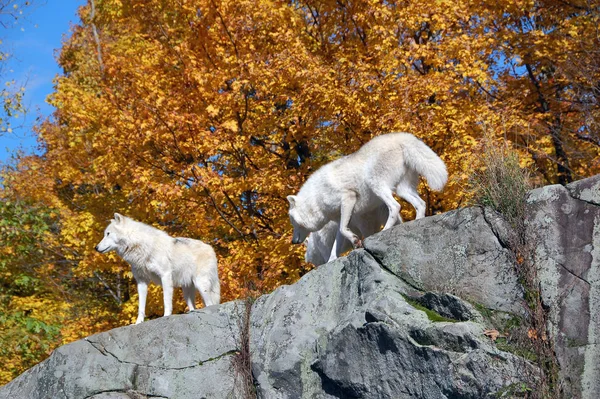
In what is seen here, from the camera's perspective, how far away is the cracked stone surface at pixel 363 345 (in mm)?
8523

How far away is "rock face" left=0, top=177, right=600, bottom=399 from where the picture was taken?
8664 millimetres

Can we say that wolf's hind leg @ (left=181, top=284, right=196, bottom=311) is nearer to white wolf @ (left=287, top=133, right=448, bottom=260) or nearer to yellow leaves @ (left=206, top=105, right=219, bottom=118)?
white wolf @ (left=287, top=133, right=448, bottom=260)

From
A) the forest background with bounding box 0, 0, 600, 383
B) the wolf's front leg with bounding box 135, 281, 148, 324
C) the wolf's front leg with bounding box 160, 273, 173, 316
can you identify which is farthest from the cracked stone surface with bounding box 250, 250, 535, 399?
the forest background with bounding box 0, 0, 600, 383

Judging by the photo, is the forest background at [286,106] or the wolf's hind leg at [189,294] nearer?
the wolf's hind leg at [189,294]

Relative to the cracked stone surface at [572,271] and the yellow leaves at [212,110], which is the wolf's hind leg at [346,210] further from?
the yellow leaves at [212,110]

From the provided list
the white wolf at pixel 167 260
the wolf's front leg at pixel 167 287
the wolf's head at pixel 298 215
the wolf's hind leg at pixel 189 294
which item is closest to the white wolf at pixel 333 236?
the wolf's head at pixel 298 215

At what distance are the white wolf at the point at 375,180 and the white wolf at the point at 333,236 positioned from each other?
161mm

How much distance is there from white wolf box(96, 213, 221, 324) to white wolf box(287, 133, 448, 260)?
7.51 feet

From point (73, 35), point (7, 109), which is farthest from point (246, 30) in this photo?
point (73, 35)

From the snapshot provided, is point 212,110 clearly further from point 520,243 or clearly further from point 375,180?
point 520,243

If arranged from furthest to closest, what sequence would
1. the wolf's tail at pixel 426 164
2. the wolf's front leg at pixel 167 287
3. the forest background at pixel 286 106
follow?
the forest background at pixel 286 106 → the wolf's front leg at pixel 167 287 → the wolf's tail at pixel 426 164

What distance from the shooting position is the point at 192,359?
1091 cm

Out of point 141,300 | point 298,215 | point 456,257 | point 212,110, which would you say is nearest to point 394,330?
point 456,257

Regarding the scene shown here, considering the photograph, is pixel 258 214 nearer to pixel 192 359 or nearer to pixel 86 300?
pixel 192 359
